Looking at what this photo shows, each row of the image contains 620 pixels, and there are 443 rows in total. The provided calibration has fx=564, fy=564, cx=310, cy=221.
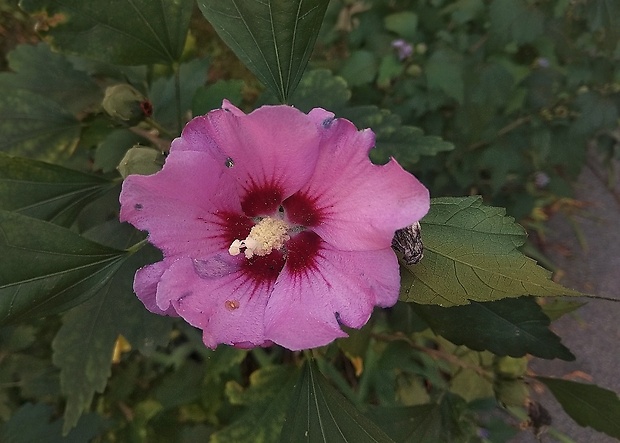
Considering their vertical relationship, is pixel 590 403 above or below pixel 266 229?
below

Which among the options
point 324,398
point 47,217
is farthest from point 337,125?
point 47,217

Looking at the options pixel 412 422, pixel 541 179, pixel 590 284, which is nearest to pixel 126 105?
pixel 412 422

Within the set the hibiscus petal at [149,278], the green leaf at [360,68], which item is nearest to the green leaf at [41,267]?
the hibiscus petal at [149,278]

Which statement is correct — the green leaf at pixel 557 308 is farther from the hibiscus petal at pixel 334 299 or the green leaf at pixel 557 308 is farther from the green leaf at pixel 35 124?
the green leaf at pixel 35 124

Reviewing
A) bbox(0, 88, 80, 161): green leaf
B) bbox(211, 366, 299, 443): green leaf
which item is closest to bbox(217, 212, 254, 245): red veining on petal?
bbox(211, 366, 299, 443): green leaf

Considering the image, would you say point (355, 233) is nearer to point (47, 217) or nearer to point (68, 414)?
point (47, 217)

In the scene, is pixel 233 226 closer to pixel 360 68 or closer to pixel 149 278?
pixel 149 278

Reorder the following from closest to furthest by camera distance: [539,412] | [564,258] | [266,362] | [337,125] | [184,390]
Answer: [337,125], [539,412], [184,390], [266,362], [564,258]
